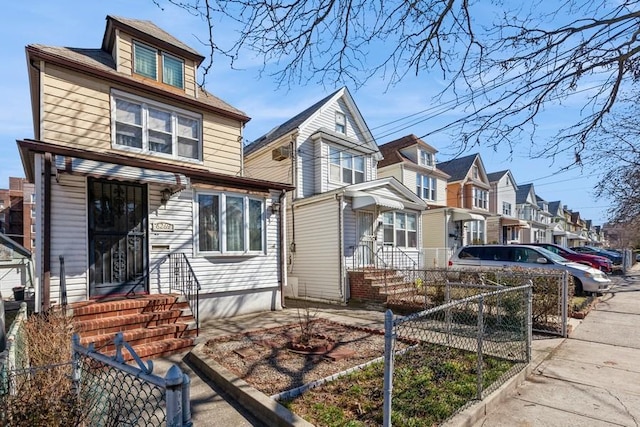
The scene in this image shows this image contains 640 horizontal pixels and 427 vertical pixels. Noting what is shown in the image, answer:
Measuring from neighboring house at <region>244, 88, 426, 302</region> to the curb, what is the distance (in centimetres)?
726

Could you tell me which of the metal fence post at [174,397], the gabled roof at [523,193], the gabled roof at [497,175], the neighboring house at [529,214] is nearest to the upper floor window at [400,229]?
the metal fence post at [174,397]

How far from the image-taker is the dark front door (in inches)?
289

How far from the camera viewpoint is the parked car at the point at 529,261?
36.8 feet

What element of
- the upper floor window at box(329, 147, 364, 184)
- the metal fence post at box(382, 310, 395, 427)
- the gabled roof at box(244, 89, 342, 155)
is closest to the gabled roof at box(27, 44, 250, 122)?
the gabled roof at box(244, 89, 342, 155)

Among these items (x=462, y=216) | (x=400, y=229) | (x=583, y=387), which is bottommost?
(x=583, y=387)

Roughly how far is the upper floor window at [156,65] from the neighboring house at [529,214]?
123ft

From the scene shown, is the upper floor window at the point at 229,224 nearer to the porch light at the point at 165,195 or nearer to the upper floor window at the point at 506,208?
the porch light at the point at 165,195

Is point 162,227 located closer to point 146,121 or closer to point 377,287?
point 146,121

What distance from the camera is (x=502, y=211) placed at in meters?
32.0

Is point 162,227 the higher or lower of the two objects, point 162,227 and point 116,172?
the lower

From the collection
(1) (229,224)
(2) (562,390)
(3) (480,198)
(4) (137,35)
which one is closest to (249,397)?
(2) (562,390)

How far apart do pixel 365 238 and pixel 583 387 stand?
9474 millimetres

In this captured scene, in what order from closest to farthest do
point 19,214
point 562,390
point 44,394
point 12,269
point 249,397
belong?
1. point 44,394
2. point 249,397
3. point 562,390
4. point 12,269
5. point 19,214

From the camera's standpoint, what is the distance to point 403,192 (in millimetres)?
15211
